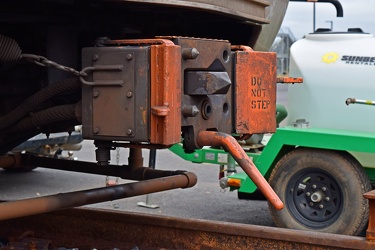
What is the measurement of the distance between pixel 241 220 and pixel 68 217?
315 cm

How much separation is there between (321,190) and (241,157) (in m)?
3.22

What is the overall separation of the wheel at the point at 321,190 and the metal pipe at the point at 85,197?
2.07 metres

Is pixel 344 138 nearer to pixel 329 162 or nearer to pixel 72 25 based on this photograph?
pixel 329 162

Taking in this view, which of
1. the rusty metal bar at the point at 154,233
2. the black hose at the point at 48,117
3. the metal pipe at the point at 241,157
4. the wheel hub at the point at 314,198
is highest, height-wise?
the black hose at the point at 48,117

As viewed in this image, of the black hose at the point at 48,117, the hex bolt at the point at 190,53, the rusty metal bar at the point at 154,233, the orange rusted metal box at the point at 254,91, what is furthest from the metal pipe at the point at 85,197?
the hex bolt at the point at 190,53

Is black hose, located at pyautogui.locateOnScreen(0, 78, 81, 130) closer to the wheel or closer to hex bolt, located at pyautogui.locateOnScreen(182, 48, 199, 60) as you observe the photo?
hex bolt, located at pyautogui.locateOnScreen(182, 48, 199, 60)

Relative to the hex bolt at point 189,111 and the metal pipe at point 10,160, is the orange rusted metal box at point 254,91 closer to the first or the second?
the hex bolt at point 189,111

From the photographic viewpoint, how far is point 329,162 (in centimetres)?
634

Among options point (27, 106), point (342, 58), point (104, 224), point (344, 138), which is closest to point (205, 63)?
point (27, 106)

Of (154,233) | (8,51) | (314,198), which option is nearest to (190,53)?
(8,51)

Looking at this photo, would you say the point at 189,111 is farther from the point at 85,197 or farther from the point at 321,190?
the point at 321,190

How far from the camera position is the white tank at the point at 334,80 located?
6.70 m

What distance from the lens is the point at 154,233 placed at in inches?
172

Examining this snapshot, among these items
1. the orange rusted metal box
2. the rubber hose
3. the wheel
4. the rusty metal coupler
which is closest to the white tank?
the wheel
